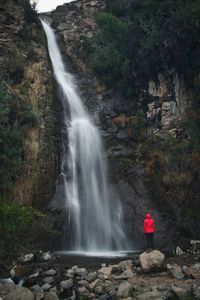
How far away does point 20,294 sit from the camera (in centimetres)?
882

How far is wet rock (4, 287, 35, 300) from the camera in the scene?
8.67m

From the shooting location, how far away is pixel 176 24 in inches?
753

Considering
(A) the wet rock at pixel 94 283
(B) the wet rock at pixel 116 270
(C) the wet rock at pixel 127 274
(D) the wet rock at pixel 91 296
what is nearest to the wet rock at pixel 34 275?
(A) the wet rock at pixel 94 283

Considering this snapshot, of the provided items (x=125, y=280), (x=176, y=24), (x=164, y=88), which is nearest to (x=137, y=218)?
(x=125, y=280)

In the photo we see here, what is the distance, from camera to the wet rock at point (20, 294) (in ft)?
28.5

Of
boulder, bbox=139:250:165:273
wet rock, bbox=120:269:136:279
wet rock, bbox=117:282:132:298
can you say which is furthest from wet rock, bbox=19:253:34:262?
wet rock, bbox=117:282:132:298

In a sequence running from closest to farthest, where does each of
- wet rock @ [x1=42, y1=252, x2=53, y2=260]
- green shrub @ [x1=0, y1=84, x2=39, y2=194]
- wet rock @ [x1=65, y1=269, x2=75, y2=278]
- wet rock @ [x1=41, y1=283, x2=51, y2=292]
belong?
wet rock @ [x1=41, y1=283, x2=51, y2=292]
wet rock @ [x1=65, y1=269, x2=75, y2=278]
wet rock @ [x1=42, y1=252, x2=53, y2=260]
green shrub @ [x1=0, y1=84, x2=39, y2=194]

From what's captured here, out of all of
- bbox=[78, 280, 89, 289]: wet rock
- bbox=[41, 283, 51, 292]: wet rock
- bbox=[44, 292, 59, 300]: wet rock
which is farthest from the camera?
bbox=[78, 280, 89, 289]: wet rock

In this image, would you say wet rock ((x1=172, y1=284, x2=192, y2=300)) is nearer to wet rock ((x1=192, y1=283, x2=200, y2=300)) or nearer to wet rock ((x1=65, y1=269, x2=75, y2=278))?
wet rock ((x1=192, y1=283, x2=200, y2=300))

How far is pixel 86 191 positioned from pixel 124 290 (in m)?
8.50

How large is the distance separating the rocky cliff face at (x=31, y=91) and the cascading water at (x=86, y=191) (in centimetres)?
95

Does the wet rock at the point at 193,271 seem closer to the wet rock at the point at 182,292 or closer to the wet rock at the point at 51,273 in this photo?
the wet rock at the point at 182,292

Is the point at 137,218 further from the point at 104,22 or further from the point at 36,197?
the point at 104,22

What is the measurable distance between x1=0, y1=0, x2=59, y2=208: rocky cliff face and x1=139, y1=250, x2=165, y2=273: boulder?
226 inches
